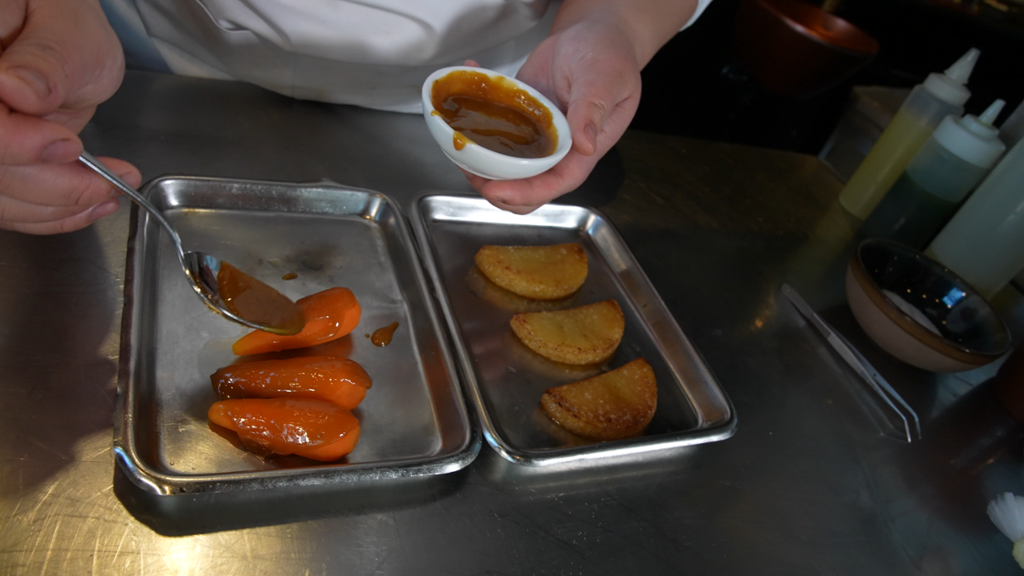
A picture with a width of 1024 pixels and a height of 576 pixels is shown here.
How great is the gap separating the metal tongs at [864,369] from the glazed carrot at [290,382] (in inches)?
46.5

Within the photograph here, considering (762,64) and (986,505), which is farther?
(762,64)

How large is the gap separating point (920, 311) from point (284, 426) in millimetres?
1575

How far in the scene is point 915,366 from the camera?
61.0 inches

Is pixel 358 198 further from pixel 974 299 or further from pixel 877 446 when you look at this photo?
pixel 974 299

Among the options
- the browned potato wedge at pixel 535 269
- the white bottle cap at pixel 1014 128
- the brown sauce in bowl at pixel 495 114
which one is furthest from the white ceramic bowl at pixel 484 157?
the white bottle cap at pixel 1014 128

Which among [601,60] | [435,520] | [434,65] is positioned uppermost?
[601,60]

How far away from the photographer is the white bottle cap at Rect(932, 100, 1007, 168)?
1.68 meters

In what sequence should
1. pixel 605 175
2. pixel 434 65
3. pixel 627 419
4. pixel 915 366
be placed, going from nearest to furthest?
pixel 627 419
pixel 915 366
pixel 434 65
pixel 605 175

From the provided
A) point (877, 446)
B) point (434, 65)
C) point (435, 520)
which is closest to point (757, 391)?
point (877, 446)

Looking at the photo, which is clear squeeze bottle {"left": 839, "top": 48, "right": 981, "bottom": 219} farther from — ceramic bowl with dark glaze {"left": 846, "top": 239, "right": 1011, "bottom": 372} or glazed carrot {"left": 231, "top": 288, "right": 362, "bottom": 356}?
glazed carrot {"left": 231, "top": 288, "right": 362, "bottom": 356}

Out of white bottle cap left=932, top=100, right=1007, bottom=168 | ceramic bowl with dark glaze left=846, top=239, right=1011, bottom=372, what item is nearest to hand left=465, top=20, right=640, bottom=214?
ceramic bowl with dark glaze left=846, top=239, right=1011, bottom=372

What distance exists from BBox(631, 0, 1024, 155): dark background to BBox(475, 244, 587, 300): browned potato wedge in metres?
2.96

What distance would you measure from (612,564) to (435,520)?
29 centimetres

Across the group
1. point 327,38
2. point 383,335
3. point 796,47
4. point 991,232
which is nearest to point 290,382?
point 383,335
